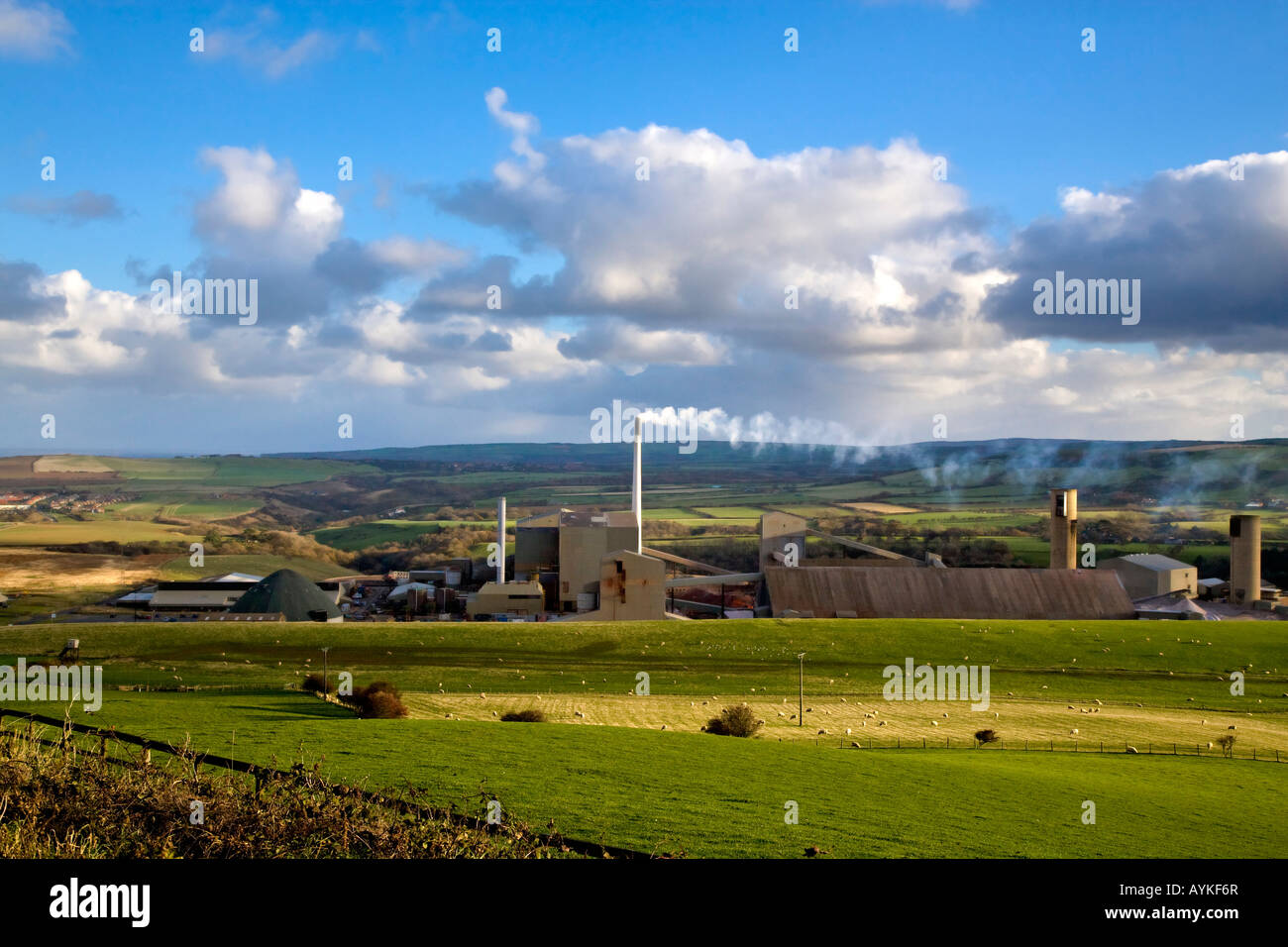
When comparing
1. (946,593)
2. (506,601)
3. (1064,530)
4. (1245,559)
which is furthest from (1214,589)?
(506,601)

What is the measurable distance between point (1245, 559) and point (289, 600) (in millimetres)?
60395

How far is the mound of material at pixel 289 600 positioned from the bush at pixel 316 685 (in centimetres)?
2141

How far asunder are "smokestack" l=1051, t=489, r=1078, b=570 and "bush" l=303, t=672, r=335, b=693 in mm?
49796

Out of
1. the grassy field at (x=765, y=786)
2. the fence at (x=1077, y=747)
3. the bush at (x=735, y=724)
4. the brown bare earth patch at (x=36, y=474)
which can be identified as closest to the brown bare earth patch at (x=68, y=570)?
→ the grassy field at (x=765, y=786)

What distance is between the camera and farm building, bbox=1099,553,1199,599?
68938mm

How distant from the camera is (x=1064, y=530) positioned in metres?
66.4

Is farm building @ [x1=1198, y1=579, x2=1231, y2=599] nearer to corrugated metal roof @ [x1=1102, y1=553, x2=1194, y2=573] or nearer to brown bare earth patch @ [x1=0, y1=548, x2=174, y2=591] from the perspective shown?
corrugated metal roof @ [x1=1102, y1=553, x2=1194, y2=573]

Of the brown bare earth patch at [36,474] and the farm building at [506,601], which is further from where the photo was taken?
the brown bare earth patch at [36,474]

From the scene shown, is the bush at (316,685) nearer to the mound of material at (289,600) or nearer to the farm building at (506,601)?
the mound of material at (289,600)

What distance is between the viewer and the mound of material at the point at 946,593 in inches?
2274

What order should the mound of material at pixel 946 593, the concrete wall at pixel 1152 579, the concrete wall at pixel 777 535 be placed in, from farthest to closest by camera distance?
the concrete wall at pixel 1152 579 → the concrete wall at pixel 777 535 → the mound of material at pixel 946 593
